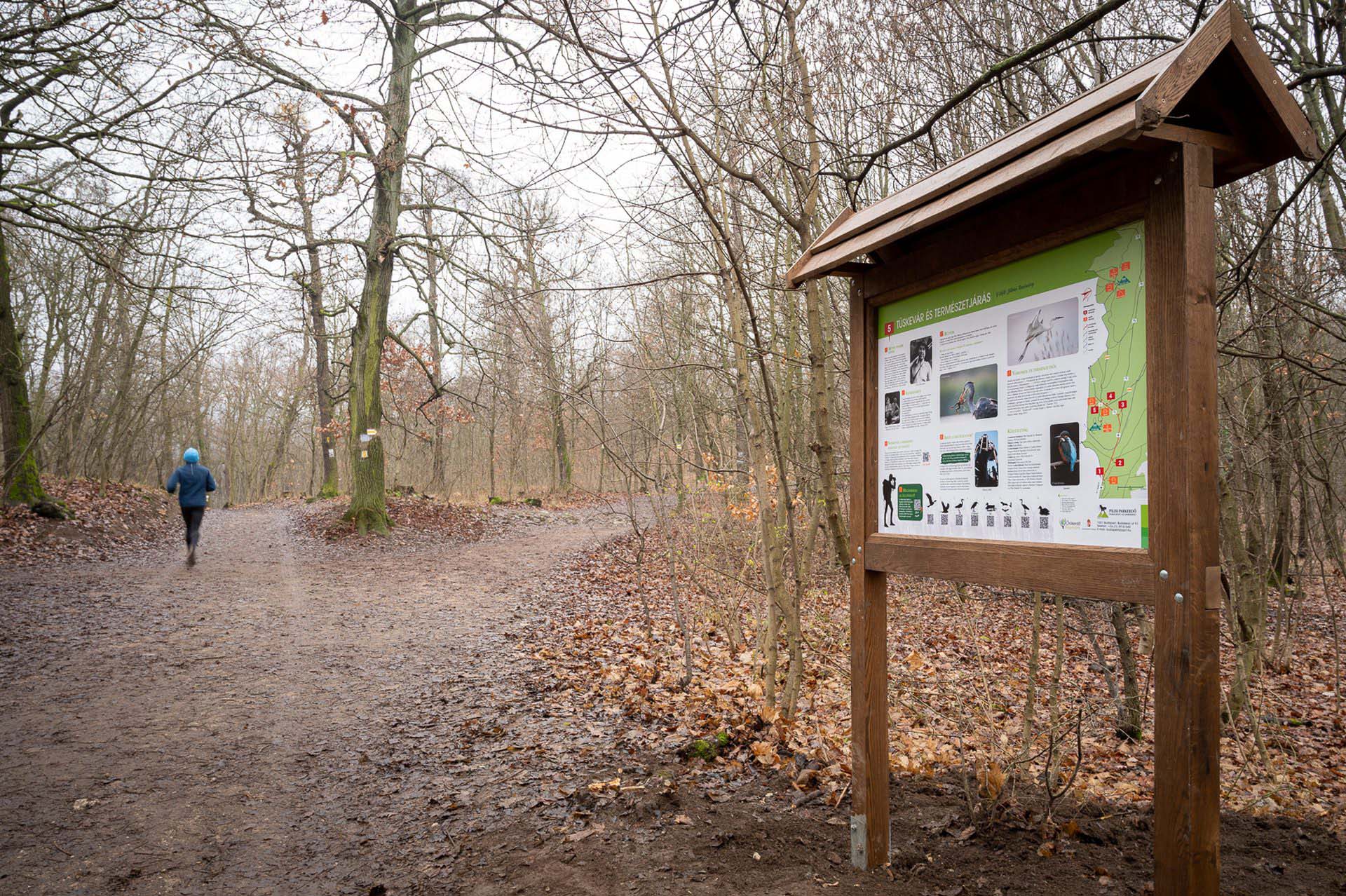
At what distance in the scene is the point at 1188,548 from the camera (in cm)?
197

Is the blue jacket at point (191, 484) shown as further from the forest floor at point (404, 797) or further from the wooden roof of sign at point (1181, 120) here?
the wooden roof of sign at point (1181, 120)

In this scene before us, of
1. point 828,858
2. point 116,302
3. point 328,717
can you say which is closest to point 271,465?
point 116,302

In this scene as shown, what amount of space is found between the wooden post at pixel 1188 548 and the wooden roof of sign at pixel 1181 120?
0.65 feet

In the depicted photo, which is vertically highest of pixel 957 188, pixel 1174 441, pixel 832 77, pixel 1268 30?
pixel 832 77

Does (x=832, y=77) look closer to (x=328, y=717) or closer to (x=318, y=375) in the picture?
(x=328, y=717)

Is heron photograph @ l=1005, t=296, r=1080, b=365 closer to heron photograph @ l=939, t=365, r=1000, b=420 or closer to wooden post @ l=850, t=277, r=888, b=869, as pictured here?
heron photograph @ l=939, t=365, r=1000, b=420

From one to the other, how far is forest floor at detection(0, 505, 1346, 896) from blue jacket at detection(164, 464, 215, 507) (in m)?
4.07

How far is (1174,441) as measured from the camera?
6.63 feet

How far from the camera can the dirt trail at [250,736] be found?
354 cm

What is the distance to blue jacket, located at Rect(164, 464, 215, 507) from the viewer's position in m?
12.2

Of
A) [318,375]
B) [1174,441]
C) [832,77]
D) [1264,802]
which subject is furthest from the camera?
[318,375]

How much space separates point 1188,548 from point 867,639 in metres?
1.46

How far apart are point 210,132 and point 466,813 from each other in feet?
27.5

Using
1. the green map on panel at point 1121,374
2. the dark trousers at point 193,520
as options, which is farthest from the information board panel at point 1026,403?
the dark trousers at point 193,520
